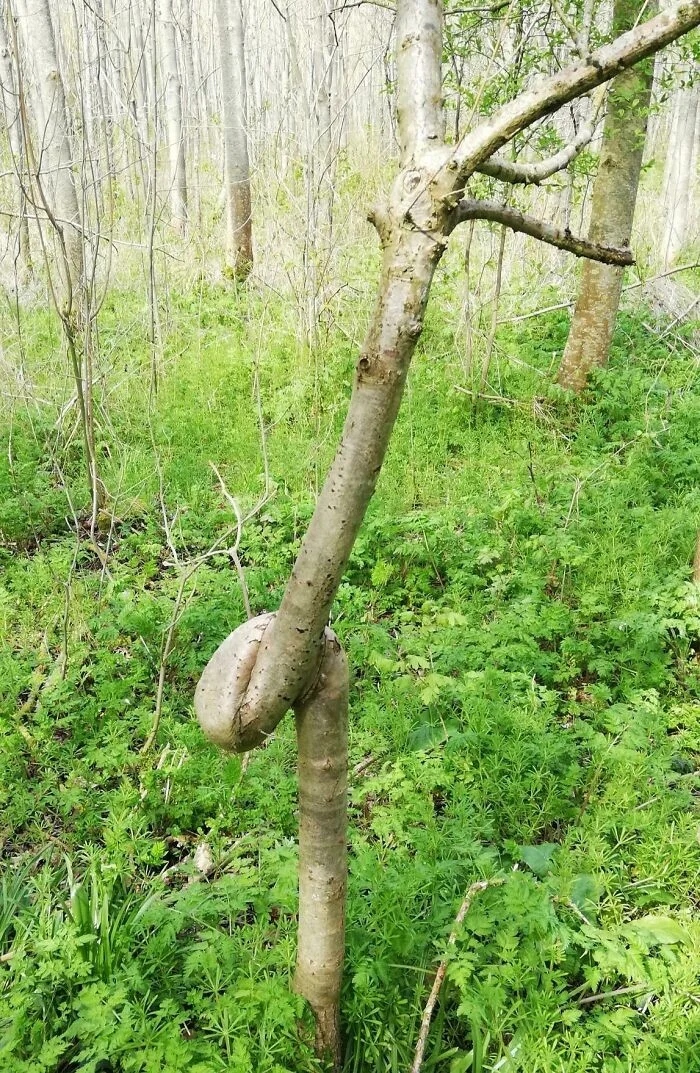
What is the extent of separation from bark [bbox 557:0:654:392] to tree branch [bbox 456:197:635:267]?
4129 millimetres

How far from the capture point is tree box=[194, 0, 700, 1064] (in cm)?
100

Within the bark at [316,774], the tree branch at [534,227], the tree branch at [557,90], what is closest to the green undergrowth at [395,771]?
the bark at [316,774]

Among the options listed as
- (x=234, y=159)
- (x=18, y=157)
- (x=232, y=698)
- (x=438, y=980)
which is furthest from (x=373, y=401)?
(x=234, y=159)

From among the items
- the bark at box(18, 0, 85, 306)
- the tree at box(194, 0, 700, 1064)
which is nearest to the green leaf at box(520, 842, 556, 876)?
the tree at box(194, 0, 700, 1064)

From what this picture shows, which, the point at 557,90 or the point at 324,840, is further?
the point at 324,840

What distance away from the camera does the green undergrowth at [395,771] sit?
5.96 feet

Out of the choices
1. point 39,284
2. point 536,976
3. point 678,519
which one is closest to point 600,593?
point 678,519

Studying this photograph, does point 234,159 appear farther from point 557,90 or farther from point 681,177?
point 557,90

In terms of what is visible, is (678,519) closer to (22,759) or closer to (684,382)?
(684,382)

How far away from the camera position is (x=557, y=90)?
3.25ft

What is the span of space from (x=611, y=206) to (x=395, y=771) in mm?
4556

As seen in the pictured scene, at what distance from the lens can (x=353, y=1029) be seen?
6.12 ft

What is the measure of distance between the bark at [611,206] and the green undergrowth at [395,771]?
2.82ft

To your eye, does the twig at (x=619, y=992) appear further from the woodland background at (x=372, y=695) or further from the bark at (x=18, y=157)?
the bark at (x=18, y=157)
